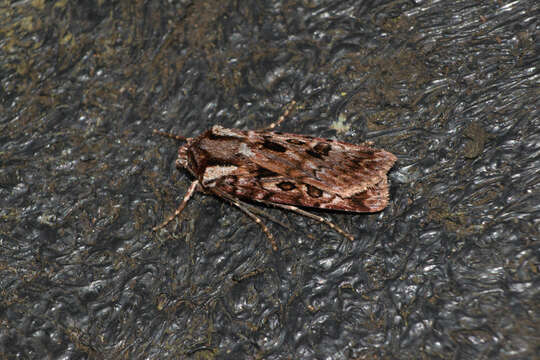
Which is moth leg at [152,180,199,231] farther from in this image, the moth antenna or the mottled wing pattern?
the moth antenna

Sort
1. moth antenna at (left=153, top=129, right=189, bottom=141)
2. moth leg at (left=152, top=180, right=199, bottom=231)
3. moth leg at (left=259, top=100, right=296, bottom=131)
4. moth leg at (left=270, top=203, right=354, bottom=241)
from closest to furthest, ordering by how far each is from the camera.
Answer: moth leg at (left=270, top=203, right=354, bottom=241) → moth leg at (left=152, top=180, right=199, bottom=231) → moth leg at (left=259, top=100, right=296, bottom=131) → moth antenna at (left=153, top=129, right=189, bottom=141)

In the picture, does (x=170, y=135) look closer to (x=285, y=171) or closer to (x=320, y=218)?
(x=285, y=171)

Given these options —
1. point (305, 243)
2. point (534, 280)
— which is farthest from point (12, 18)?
point (534, 280)

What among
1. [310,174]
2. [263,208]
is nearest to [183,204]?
[263,208]

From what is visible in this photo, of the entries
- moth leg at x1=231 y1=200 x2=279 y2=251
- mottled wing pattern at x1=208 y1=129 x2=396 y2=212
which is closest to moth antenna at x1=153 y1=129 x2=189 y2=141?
mottled wing pattern at x1=208 y1=129 x2=396 y2=212

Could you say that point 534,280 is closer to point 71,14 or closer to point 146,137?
point 146,137

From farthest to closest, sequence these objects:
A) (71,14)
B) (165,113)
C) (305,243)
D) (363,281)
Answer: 1. (71,14)
2. (165,113)
3. (305,243)
4. (363,281)

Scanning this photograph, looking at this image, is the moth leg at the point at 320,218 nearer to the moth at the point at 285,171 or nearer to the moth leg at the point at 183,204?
the moth at the point at 285,171
